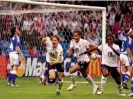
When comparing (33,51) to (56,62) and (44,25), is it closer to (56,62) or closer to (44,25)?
(44,25)

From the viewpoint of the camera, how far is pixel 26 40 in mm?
25719

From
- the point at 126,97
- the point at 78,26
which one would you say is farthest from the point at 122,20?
the point at 126,97

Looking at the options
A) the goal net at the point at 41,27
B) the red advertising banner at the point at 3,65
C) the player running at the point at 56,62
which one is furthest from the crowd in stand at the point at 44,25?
the player running at the point at 56,62

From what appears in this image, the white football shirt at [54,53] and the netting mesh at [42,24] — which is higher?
the netting mesh at [42,24]

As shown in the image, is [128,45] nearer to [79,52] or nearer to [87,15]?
[79,52]

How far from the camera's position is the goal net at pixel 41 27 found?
80.5 feet

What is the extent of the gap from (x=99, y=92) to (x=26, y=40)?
8.60 m

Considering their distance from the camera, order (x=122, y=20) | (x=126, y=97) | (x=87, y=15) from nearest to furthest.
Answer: (x=126, y=97)
(x=87, y=15)
(x=122, y=20)

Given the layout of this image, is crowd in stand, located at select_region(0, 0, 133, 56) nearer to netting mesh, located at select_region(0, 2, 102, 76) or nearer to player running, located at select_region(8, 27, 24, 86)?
netting mesh, located at select_region(0, 2, 102, 76)

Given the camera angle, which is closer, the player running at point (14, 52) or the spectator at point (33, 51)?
the player running at point (14, 52)

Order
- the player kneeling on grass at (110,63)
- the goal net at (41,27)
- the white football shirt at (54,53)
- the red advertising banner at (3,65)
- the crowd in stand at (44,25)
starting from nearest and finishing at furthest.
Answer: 1. the player kneeling on grass at (110,63)
2. the white football shirt at (54,53)
3. the goal net at (41,27)
4. the crowd in stand at (44,25)
5. the red advertising banner at (3,65)

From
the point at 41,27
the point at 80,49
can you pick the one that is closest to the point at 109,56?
the point at 80,49

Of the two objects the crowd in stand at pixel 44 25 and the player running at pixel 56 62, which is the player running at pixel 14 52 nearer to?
the crowd in stand at pixel 44 25

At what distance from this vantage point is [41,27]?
1024 inches
